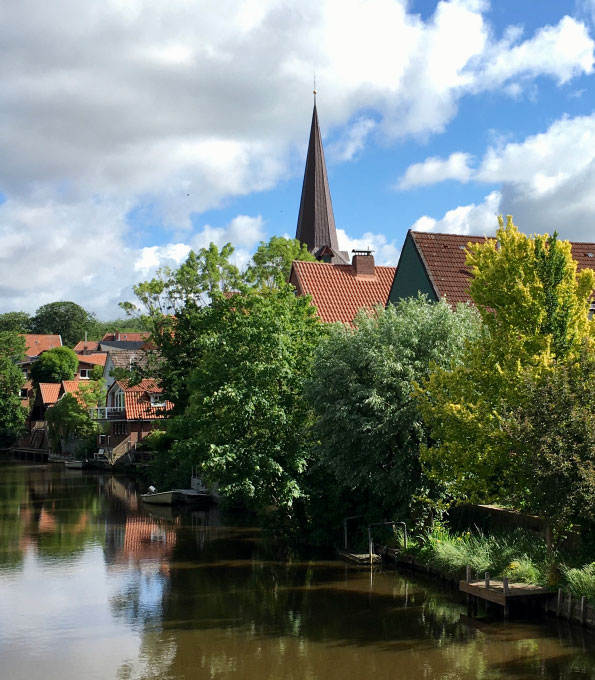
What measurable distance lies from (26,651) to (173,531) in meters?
16.2

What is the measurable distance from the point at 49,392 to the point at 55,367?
8399mm

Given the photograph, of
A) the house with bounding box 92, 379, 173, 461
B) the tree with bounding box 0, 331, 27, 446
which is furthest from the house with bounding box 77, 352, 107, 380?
the house with bounding box 92, 379, 173, 461

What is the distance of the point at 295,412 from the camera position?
2838 centimetres

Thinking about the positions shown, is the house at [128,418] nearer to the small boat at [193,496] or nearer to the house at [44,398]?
the small boat at [193,496]

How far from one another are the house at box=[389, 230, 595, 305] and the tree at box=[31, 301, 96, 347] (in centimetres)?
11927

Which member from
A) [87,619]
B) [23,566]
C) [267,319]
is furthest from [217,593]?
[267,319]

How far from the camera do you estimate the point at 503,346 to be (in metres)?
19.7

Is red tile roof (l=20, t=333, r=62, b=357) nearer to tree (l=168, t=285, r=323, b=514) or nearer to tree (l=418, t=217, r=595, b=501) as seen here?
tree (l=168, t=285, r=323, b=514)

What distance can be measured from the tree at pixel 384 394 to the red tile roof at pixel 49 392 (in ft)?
230

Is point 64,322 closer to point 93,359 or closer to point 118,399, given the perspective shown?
point 93,359

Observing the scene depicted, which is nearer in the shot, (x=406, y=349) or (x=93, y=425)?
(x=406, y=349)

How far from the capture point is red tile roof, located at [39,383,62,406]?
8962 cm

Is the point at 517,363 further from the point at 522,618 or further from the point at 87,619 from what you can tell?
the point at 87,619

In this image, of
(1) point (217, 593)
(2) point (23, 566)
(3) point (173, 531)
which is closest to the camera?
(1) point (217, 593)
